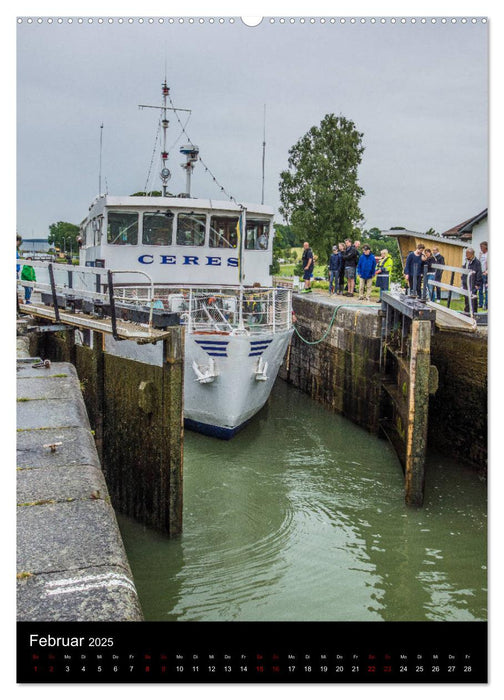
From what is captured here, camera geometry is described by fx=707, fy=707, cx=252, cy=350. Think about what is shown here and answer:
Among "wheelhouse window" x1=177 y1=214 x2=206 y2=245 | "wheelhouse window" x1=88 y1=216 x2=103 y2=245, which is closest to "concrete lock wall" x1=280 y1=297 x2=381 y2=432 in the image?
"wheelhouse window" x1=177 y1=214 x2=206 y2=245

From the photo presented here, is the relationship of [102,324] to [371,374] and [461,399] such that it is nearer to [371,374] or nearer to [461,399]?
[461,399]

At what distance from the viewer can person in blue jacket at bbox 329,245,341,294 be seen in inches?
627

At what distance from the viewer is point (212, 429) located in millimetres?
11172

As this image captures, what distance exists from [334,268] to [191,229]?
5.12 meters

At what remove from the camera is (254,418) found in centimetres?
1273

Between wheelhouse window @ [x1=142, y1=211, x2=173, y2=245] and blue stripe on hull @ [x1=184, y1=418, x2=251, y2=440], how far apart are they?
3.03 meters

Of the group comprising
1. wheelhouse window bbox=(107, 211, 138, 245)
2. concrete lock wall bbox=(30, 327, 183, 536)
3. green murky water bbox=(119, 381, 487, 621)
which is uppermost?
wheelhouse window bbox=(107, 211, 138, 245)

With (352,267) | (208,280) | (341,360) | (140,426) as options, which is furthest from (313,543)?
(352,267)

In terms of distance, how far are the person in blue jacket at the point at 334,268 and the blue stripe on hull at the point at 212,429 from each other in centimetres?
596

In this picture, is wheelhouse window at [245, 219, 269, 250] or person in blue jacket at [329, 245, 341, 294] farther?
person in blue jacket at [329, 245, 341, 294]

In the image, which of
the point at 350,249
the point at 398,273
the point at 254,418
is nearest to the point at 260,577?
the point at 254,418

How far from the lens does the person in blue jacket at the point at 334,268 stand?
52.3ft

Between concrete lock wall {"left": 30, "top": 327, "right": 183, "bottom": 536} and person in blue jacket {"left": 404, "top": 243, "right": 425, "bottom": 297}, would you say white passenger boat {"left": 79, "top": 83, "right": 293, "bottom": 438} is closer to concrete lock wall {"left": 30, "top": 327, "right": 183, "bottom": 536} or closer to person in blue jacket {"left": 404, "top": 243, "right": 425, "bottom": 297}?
person in blue jacket {"left": 404, "top": 243, "right": 425, "bottom": 297}

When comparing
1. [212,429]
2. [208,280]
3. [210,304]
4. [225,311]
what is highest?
[208,280]
